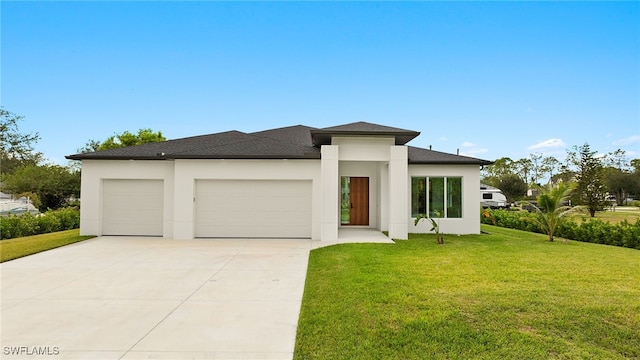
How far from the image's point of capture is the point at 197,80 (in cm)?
2081

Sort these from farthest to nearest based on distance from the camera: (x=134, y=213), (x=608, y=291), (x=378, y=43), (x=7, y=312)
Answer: (x=378, y=43) → (x=134, y=213) → (x=608, y=291) → (x=7, y=312)

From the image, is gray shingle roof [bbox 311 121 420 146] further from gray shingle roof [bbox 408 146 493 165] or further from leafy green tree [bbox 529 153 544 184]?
leafy green tree [bbox 529 153 544 184]

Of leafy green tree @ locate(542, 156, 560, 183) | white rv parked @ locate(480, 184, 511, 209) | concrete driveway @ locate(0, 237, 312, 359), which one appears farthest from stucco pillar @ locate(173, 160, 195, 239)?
leafy green tree @ locate(542, 156, 560, 183)

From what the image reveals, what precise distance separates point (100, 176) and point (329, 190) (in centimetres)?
923

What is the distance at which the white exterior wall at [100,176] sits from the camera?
13.1 metres

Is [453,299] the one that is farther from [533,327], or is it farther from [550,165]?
[550,165]

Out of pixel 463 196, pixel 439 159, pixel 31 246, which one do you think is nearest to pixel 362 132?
pixel 439 159

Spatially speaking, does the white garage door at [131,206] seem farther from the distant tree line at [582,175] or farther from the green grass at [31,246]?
the distant tree line at [582,175]

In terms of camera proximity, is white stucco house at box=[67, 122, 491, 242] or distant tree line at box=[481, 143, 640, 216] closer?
white stucco house at box=[67, 122, 491, 242]

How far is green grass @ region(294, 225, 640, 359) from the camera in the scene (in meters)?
3.86

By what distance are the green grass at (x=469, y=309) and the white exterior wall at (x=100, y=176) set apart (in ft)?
26.4

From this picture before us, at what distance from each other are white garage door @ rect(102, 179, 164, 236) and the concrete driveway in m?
3.54

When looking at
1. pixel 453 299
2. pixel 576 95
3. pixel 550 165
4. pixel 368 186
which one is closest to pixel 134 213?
pixel 368 186

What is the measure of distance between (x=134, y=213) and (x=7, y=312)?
341 inches
